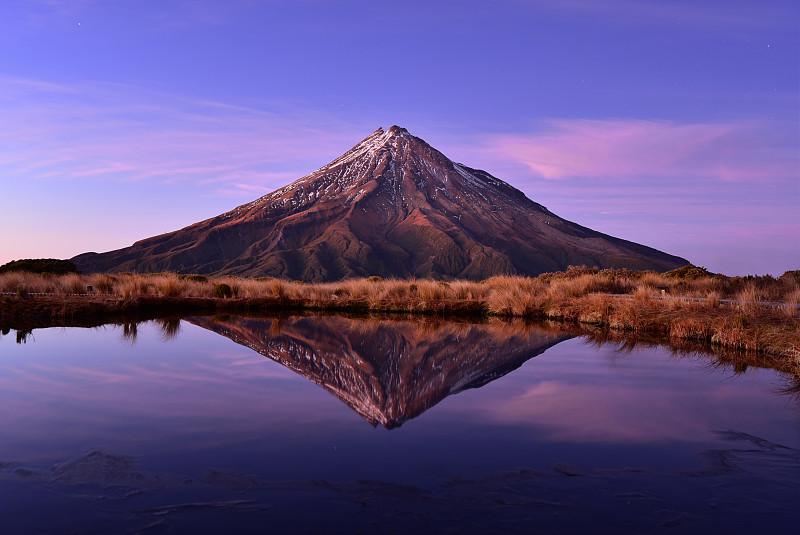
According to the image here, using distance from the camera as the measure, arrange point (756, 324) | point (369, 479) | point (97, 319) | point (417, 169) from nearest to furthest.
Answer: point (369, 479)
point (756, 324)
point (97, 319)
point (417, 169)

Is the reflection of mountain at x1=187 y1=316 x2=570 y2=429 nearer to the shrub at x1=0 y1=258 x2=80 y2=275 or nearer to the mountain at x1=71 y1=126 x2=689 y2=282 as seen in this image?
the shrub at x1=0 y1=258 x2=80 y2=275

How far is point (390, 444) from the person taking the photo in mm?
5957

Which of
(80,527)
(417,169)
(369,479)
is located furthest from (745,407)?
(417,169)

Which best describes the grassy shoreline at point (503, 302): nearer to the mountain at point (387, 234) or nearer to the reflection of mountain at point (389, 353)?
the reflection of mountain at point (389, 353)

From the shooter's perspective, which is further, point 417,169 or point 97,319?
point 417,169

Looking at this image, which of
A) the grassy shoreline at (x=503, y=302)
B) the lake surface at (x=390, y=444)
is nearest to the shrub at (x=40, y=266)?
the grassy shoreline at (x=503, y=302)

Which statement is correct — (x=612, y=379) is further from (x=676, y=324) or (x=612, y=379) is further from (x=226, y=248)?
(x=226, y=248)

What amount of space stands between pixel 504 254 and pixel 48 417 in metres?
139

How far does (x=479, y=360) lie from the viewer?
37.0 feet

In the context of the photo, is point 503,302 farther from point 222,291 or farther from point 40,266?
point 40,266

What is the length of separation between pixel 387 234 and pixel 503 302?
138 m

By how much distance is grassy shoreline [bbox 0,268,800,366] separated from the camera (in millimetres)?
14508

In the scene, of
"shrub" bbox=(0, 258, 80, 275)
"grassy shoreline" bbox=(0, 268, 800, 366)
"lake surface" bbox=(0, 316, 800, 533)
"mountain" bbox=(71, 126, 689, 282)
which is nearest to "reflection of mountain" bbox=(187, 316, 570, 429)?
"lake surface" bbox=(0, 316, 800, 533)

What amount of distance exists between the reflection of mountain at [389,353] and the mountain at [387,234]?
4087 inches
